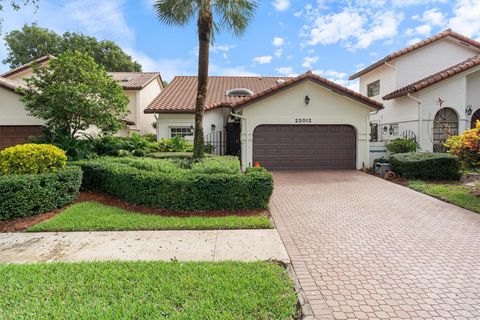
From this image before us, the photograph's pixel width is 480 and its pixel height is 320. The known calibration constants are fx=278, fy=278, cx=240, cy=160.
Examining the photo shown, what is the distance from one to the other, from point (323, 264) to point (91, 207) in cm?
600

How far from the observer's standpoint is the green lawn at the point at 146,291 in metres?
3.03

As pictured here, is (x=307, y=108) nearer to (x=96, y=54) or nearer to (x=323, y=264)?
(x=323, y=264)

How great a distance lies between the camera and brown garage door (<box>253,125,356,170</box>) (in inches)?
552

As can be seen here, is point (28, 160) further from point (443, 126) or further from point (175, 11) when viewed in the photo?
point (443, 126)

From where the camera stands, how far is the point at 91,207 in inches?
287

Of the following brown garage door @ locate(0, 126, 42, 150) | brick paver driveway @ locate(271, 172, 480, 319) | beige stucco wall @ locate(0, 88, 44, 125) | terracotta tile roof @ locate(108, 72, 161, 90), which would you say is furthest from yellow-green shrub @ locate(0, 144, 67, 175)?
terracotta tile roof @ locate(108, 72, 161, 90)

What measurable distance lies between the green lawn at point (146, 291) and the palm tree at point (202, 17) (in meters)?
6.61

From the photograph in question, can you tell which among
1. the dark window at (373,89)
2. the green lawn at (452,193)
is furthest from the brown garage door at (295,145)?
the dark window at (373,89)

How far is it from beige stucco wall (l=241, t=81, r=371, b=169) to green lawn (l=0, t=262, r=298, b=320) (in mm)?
10084

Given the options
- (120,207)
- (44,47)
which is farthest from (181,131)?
(44,47)

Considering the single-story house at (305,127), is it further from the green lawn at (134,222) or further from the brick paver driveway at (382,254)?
the green lawn at (134,222)

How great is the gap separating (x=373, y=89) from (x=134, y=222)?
19.5m

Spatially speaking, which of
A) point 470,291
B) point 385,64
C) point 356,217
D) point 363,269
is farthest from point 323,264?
point 385,64

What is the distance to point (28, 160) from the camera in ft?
24.3
